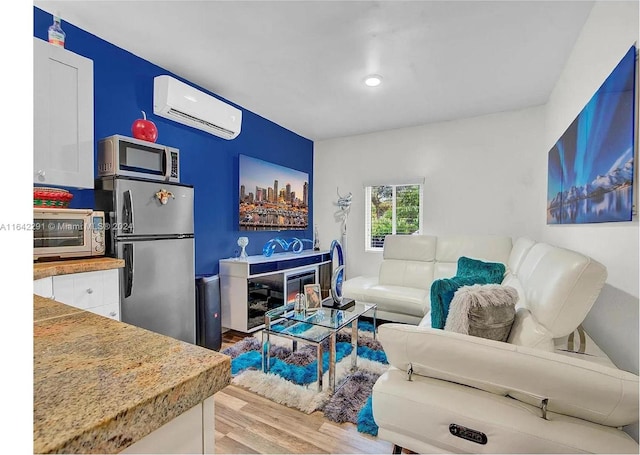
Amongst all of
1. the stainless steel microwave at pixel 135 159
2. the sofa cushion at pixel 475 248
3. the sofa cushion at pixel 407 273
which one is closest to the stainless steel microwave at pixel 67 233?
the stainless steel microwave at pixel 135 159

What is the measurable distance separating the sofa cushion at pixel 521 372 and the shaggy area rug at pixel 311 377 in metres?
0.72

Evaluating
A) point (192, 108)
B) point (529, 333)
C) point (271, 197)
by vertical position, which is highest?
point (192, 108)

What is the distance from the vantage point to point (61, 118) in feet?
6.16

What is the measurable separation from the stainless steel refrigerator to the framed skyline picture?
2700 mm

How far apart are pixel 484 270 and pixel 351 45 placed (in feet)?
6.96

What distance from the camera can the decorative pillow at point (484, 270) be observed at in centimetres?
244


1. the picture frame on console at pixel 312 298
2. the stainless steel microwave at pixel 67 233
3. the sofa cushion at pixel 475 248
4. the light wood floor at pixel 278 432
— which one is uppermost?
the stainless steel microwave at pixel 67 233

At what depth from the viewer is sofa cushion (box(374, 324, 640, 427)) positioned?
1.00m

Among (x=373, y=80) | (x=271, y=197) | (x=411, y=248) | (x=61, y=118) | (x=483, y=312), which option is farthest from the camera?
(x=271, y=197)

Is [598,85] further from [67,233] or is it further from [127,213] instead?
[67,233]

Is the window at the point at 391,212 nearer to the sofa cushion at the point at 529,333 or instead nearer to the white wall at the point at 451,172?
the white wall at the point at 451,172

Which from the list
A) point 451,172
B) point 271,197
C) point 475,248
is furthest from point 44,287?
point 451,172

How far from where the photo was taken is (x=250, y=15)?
2.06 m

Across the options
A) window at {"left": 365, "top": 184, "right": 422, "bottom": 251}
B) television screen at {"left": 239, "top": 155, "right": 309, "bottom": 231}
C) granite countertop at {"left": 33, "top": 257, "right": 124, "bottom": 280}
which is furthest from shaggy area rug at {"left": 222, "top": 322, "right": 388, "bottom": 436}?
window at {"left": 365, "top": 184, "right": 422, "bottom": 251}
